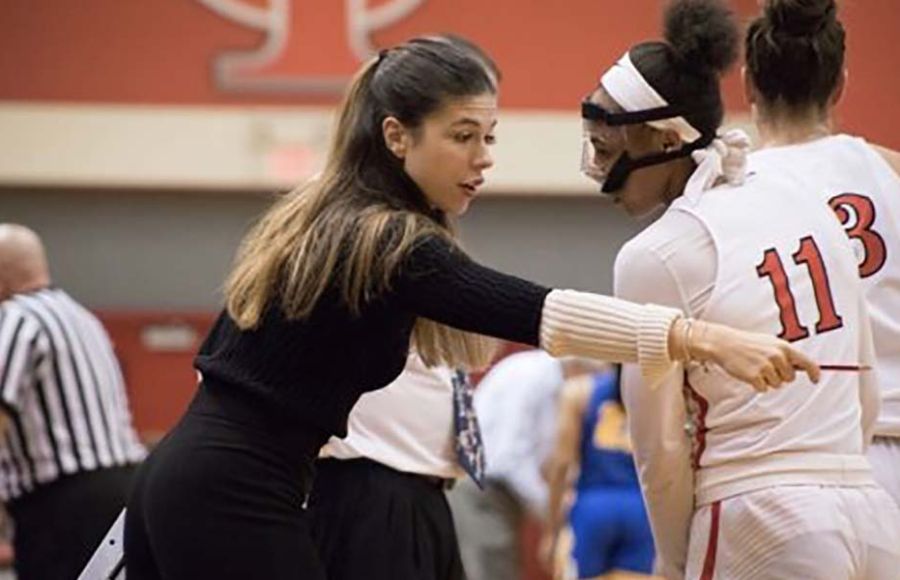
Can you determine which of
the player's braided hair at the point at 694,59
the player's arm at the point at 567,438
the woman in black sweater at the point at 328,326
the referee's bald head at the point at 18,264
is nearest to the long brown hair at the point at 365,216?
the woman in black sweater at the point at 328,326

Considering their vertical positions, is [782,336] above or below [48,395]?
above

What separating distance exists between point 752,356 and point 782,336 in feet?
1.57

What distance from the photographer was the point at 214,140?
13.7 metres

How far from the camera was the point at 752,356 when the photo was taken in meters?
3.15

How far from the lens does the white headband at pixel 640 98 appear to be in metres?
3.80

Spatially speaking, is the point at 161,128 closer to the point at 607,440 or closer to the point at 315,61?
the point at 315,61

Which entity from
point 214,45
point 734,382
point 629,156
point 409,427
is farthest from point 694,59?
point 214,45

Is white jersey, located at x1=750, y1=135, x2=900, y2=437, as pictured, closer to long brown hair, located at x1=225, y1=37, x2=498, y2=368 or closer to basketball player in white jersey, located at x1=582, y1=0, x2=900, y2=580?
basketball player in white jersey, located at x1=582, y1=0, x2=900, y2=580

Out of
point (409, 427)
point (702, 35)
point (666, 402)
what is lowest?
point (409, 427)

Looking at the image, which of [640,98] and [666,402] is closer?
[666,402]

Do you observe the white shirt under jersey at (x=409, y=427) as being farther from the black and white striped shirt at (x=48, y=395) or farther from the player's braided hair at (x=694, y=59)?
the black and white striped shirt at (x=48, y=395)

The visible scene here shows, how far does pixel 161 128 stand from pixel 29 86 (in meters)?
0.89

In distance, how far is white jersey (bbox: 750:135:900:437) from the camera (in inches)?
156

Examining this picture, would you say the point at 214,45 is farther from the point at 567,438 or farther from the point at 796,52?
the point at 796,52
